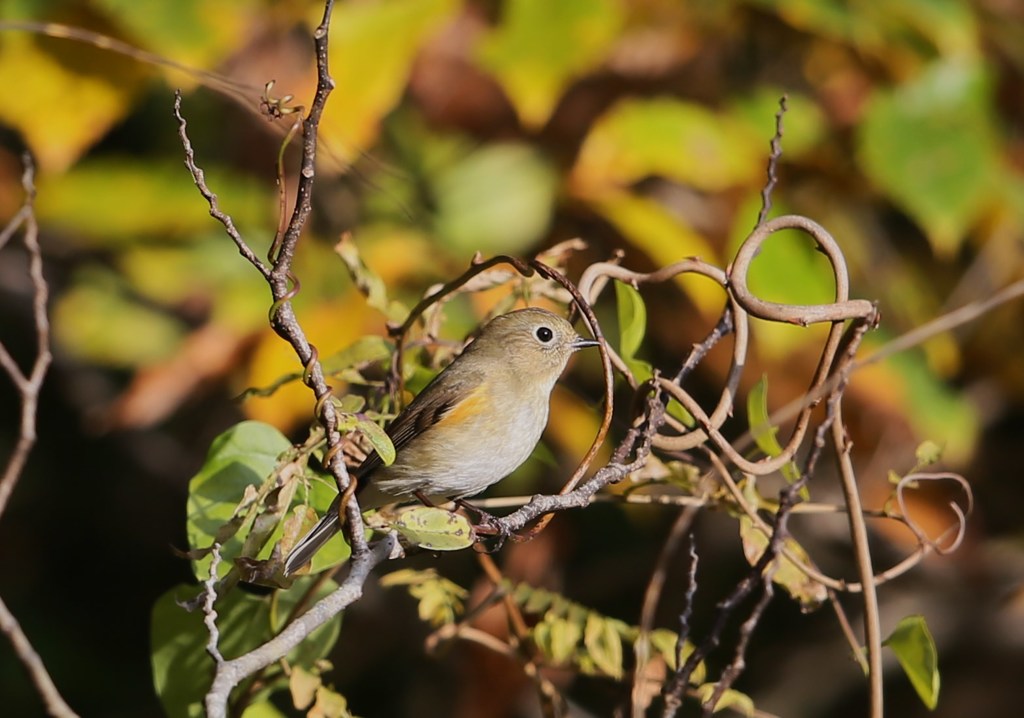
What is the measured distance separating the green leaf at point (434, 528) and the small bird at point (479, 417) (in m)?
0.55

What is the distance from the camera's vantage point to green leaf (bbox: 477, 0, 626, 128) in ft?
9.39

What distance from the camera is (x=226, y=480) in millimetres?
1736

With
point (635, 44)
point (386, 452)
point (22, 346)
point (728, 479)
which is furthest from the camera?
point (22, 346)

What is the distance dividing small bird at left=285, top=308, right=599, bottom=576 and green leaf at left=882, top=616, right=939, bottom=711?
2.29 feet

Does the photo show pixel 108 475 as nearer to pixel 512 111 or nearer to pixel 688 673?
pixel 512 111

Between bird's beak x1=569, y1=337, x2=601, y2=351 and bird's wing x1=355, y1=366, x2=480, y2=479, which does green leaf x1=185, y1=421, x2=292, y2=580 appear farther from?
bird's beak x1=569, y1=337, x2=601, y2=351

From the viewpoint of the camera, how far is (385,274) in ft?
10.8

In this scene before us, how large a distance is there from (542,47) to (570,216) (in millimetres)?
828

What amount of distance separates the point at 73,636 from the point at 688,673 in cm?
441

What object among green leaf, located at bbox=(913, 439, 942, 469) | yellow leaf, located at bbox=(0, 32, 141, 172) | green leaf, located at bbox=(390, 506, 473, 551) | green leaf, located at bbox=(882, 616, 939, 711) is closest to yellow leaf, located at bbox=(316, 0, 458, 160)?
yellow leaf, located at bbox=(0, 32, 141, 172)

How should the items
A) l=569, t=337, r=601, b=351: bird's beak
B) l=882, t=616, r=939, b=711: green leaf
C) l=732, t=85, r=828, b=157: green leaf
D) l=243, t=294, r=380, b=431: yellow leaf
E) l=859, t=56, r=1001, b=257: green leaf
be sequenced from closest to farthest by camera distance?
1. l=882, t=616, r=939, b=711: green leaf
2. l=569, t=337, r=601, b=351: bird's beak
3. l=243, t=294, r=380, b=431: yellow leaf
4. l=859, t=56, r=1001, b=257: green leaf
5. l=732, t=85, r=828, b=157: green leaf

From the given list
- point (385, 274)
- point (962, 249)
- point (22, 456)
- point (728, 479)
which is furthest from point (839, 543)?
point (22, 456)

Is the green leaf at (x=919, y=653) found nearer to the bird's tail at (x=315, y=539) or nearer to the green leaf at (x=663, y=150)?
the bird's tail at (x=315, y=539)

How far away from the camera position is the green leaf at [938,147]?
3158 millimetres
